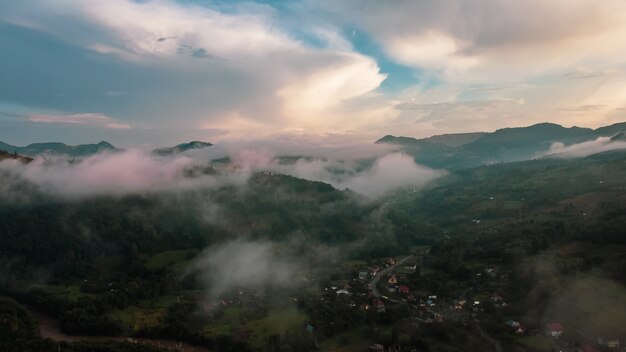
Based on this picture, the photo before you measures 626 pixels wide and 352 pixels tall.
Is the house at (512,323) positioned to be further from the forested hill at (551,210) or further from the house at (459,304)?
the forested hill at (551,210)

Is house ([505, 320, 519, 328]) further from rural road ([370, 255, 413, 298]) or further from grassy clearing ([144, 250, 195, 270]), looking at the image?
grassy clearing ([144, 250, 195, 270])

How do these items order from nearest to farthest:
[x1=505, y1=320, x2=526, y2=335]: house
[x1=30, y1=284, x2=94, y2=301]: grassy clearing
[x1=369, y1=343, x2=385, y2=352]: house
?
[x1=369, y1=343, x2=385, y2=352]: house, [x1=505, y1=320, x2=526, y2=335]: house, [x1=30, y1=284, x2=94, y2=301]: grassy clearing

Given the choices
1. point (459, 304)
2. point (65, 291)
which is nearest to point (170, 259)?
point (65, 291)

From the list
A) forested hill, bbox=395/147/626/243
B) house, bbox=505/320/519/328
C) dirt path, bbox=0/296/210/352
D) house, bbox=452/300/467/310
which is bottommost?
dirt path, bbox=0/296/210/352

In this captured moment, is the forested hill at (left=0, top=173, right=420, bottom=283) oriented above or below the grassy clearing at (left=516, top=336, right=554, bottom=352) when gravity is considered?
above

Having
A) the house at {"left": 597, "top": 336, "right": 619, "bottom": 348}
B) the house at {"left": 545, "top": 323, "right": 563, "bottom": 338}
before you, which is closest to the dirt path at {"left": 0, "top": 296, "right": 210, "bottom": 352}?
the house at {"left": 545, "top": 323, "right": 563, "bottom": 338}

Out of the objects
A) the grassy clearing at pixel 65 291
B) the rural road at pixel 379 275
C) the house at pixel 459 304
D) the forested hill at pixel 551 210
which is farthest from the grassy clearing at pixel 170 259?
the forested hill at pixel 551 210

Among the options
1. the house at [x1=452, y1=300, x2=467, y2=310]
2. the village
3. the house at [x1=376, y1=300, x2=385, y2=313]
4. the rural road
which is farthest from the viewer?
the rural road

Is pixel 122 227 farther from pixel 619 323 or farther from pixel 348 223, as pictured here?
pixel 619 323

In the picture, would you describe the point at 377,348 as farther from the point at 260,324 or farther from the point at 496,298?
the point at 496,298

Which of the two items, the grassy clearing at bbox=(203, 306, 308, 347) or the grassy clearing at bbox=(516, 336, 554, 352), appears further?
the grassy clearing at bbox=(203, 306, 308, 347)

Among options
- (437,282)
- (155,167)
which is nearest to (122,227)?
(155,167)
